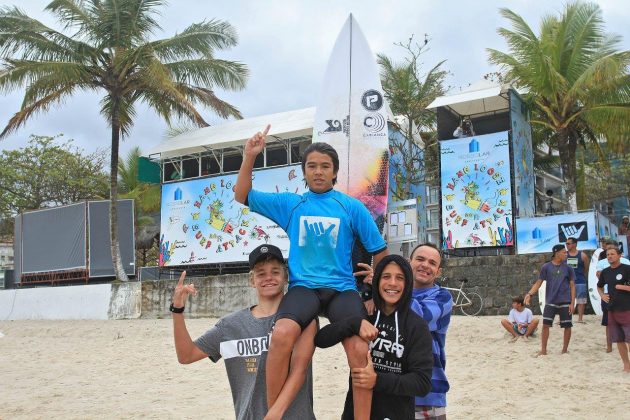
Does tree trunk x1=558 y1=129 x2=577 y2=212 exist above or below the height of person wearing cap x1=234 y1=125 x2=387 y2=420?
above

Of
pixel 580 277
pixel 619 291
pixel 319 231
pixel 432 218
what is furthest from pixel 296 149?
pixel 432 218

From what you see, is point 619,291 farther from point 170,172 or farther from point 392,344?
point 170,172

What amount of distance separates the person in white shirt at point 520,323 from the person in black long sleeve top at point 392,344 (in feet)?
24.8

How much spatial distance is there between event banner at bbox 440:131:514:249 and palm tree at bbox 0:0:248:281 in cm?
725

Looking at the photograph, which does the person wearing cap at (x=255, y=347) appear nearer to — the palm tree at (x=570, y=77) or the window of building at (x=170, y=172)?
the palm tree at (x=570, y=77)

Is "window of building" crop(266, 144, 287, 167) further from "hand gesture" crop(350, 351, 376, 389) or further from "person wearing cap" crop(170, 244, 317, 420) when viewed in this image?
"hand gesture" crop(350, 351, 376, 389)

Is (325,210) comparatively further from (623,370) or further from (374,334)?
(623,370)

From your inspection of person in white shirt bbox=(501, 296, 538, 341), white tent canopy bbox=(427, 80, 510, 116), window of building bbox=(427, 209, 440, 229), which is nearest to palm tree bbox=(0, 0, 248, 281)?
white tent canopy bbox=(427, 80, 510, 116)

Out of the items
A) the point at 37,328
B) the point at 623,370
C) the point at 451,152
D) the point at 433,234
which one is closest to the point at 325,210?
→ the point at 623,370

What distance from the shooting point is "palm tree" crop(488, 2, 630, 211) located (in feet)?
50.5

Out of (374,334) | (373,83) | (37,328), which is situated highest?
(373,83)

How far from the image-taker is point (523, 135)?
16.2m

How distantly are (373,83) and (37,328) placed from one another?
1167 cm

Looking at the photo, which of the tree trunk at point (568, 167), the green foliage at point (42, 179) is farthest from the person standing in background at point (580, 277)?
the green foliage at point (42, 179)
